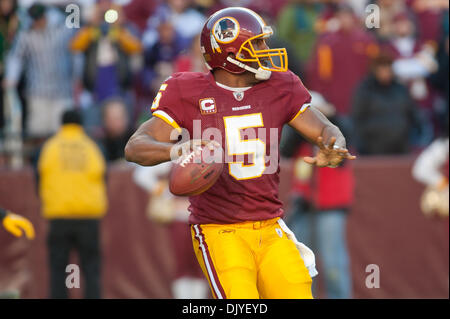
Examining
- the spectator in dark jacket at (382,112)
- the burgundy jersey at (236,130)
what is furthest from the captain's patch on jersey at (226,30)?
the spectator in dark jacket at (382,112)

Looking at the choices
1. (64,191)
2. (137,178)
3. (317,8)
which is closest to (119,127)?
(137,178)

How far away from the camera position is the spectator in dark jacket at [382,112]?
10.4 m

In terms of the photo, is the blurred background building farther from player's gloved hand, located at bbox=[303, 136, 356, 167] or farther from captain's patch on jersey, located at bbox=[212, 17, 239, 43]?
player's gloved hand, located at bbox=[303, 136, 356, 167]

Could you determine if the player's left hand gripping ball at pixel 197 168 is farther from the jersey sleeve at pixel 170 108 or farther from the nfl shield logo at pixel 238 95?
the nfl shield logo at pixel 238 95

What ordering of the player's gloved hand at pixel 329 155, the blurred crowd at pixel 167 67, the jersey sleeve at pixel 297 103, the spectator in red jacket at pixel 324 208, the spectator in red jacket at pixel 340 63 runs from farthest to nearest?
the spectator in red jacket at pixel 340 63 → the blurred crowd at pixel 167 67 → the spectator in red jacket at pixel 324 208 → the jersey sleeve at pixel 297 103 → the player's gloved hand at pixel 329 155

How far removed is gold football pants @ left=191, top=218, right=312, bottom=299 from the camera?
4.87 metres

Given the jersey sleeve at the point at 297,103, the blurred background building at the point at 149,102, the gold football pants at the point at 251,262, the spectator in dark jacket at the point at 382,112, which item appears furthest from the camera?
the spectator in dark jacket at the point at 382,112

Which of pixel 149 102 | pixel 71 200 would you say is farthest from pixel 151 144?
pixel 149 102

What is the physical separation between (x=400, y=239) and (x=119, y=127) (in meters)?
3.66

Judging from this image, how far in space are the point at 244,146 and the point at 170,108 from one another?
50 cm

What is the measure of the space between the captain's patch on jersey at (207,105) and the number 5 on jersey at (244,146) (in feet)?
0.31

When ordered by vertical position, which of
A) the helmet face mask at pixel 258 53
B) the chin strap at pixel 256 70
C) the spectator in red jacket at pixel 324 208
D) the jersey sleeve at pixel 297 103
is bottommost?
the spectator in red jacket at pixel 324 208

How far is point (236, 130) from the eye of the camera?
5.14 meters
